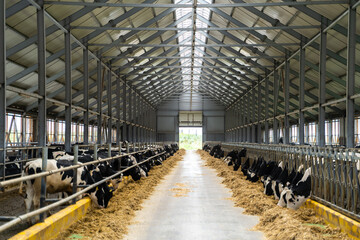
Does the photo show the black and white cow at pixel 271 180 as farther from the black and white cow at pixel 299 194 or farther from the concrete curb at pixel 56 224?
the concrete curb at pixel 56 224

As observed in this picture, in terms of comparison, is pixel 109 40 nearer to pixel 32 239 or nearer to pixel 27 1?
pixel 27 1

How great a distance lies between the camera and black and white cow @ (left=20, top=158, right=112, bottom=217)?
21.6 ft

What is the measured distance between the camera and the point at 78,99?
106 ft

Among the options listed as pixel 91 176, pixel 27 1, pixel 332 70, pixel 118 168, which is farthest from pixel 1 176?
pixel 332 70

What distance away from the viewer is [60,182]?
25.0 ft

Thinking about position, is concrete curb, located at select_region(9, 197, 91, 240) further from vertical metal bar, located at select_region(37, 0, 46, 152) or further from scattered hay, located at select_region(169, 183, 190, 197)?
vertical metal bar, located at select_region(37, 0, 46, 152)

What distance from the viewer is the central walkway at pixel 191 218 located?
6207 millimetres

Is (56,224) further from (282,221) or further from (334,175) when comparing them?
(334,175)

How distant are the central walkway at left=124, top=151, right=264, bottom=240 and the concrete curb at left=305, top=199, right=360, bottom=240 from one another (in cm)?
114

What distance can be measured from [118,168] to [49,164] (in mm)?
4827

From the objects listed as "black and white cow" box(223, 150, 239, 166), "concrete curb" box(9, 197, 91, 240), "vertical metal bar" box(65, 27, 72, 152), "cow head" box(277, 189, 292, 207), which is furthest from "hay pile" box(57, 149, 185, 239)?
"black and white cow" box(223, 150, 239, 166)

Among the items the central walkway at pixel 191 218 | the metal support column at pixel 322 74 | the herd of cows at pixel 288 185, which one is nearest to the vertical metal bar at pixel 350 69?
the metal support column at pixel 322 74

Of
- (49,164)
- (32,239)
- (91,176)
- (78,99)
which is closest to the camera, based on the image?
(32,239)

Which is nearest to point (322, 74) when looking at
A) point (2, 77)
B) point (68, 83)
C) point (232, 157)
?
point (232, 157)
